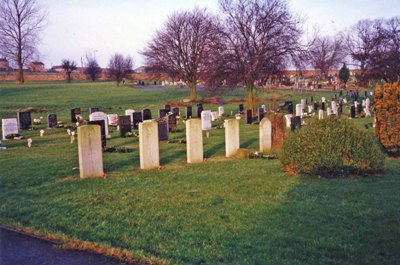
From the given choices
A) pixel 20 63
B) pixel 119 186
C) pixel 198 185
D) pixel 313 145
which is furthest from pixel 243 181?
pixel 20 63

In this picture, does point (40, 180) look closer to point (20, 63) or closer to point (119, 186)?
point (119, 186)

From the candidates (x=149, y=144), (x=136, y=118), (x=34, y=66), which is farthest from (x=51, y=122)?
(x=34, y=66)

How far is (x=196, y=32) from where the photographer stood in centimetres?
4475

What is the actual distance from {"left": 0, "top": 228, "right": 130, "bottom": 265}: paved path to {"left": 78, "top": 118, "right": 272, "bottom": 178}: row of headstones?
4.03m

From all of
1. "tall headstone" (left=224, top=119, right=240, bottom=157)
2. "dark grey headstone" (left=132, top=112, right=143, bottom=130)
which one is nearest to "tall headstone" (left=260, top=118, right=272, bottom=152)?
"tall headstone" (left=224, top=119, right=240, bottom=157)

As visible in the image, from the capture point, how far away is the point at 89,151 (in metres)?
9.70

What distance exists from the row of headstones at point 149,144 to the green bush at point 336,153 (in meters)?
3.25

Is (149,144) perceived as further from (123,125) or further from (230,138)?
(123,125)

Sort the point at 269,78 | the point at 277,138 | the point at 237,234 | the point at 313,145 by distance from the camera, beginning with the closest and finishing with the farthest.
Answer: the point at 237,234
the point at 313,145
the point at 277,138
the point at 269,78

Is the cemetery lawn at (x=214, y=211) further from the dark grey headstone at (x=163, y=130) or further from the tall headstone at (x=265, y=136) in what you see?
the dark grey headstone at (x=163, y=130)

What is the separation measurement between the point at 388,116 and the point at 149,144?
6.81 m

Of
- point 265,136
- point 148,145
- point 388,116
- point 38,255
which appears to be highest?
point 388,116

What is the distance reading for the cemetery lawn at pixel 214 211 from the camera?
5.07 meters

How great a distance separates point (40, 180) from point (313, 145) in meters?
6.19
